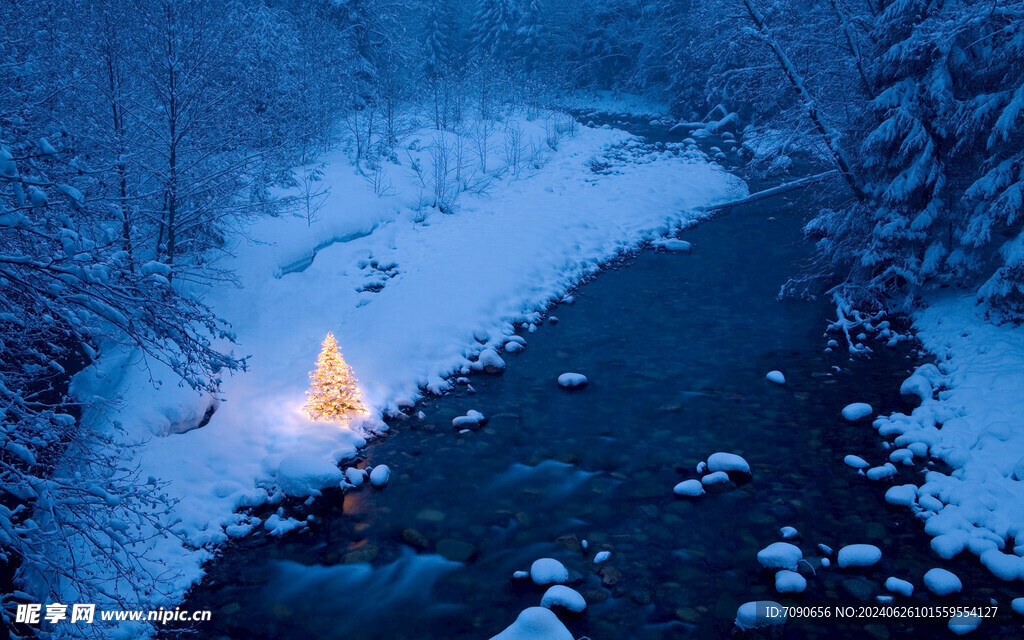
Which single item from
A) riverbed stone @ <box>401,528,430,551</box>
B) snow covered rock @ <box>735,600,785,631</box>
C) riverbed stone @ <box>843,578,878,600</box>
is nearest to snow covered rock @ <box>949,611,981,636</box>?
riverbed stone @ <box>843,578,878,600</box>

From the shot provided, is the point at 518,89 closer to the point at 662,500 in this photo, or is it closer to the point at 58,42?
the point at 58,42

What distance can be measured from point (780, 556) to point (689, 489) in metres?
1.32

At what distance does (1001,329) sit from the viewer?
9391 mm

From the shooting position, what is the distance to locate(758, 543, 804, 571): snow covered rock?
588cm

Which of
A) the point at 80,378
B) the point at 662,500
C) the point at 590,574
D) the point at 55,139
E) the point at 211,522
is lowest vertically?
the point at 590,574

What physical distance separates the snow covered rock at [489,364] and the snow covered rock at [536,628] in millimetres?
5316

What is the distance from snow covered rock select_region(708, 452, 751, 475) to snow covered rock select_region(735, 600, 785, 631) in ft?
6.77

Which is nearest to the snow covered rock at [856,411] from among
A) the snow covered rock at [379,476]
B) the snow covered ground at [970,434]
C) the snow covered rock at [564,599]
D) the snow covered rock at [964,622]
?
the snow covered ground at [970,434]

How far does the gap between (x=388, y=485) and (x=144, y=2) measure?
914 cm

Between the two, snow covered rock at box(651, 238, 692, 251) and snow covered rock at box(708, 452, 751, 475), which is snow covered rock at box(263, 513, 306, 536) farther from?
snow covered rock at box(651, 238, 692, 251)

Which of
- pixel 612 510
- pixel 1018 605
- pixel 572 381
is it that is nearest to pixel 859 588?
pixel 1018 605

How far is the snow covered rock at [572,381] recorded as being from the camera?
9.62 metres

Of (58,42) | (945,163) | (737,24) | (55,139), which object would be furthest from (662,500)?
(58,42)

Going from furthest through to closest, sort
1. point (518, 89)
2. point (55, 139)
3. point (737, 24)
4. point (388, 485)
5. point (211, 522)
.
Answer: point (518, 89), point (737, 24), point (55, 139), point (388, 485), point (211, 522)
